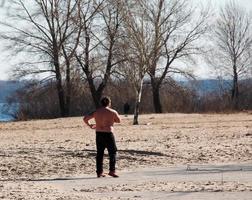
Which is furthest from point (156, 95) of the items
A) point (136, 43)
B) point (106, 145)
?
point (106, 145)

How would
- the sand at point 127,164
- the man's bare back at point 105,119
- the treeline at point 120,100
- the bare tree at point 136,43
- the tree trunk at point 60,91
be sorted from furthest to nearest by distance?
the treeline at point 120,100 → the tree trunk at point 60,91 → the bare tree at point 136,43 → the man's bare back at point 105,119 → the sand at point 127,164

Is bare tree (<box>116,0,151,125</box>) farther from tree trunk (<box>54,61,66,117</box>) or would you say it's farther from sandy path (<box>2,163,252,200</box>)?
sandy path (<box>2,163,252,200</box>)

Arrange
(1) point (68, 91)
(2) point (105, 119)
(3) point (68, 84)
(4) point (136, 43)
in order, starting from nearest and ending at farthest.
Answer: (2) point (105, 119)
(4) point (136, 43)
(3) point (68, 84)
(1) point (68, 91)

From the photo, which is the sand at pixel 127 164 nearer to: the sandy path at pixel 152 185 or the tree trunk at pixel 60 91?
the sandy path at pixel 152 185

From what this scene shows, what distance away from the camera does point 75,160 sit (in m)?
17.7

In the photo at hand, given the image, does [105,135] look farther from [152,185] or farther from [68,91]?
[68,91]

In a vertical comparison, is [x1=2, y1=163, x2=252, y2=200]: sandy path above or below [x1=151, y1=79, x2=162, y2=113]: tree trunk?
below

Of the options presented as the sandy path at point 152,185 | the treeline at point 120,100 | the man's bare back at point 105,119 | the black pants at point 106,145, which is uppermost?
the treeline at point 120,100

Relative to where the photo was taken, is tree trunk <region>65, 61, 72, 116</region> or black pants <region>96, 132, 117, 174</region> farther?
tree trunk <region>65, 61, 72, 116</region>

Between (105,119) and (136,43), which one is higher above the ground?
(136,43)

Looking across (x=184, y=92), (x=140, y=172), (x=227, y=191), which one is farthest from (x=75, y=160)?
(x=184, y=92)

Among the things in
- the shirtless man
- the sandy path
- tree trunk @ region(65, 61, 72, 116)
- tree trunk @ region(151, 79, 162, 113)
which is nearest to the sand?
the sandy path

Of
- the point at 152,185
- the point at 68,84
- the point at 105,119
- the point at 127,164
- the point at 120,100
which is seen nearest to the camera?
the point at 152,185

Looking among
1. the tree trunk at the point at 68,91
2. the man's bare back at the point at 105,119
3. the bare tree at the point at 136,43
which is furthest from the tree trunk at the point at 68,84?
the man's bare back at the point at 105,119
